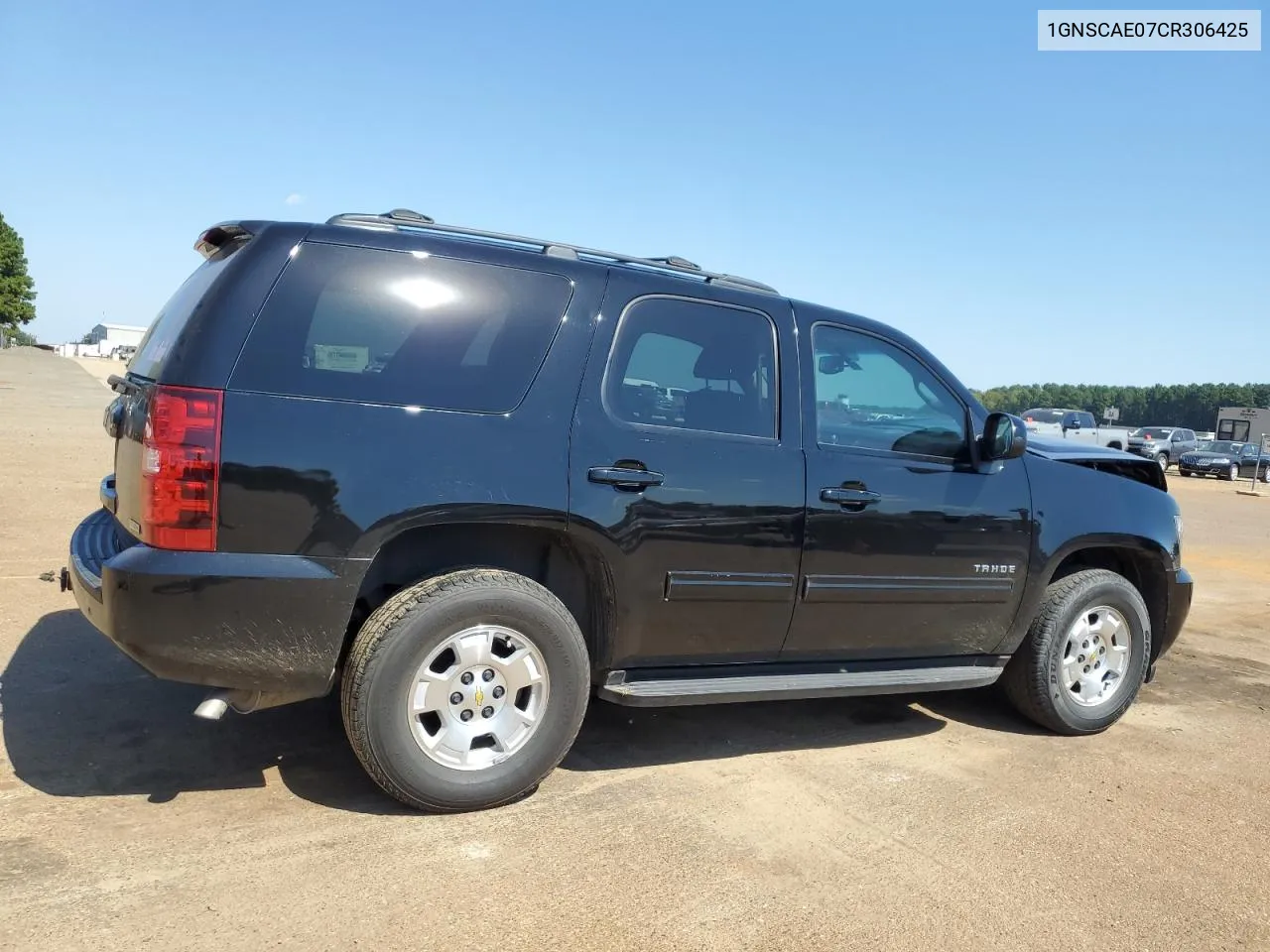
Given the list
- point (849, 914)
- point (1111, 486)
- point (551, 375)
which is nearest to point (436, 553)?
point (551, 375)

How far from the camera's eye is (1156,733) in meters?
4.63

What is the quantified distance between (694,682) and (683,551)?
0.53 m

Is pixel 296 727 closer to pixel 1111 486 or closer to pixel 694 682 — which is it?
pixel 694 682

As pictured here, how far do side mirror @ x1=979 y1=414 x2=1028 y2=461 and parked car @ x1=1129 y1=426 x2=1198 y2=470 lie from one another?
33547 millimetres

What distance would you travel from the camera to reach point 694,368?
371 centimetres

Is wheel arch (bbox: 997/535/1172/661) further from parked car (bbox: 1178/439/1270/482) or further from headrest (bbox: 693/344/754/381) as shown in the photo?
parked car (bbox: 1178/439/1270/482)

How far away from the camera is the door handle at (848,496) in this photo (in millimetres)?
3783

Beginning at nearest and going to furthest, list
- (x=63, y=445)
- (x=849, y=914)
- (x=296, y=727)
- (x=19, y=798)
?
(x=849, y=914) → (x=19, y=798) → (x=296, y=727) → (x=63, y=445)

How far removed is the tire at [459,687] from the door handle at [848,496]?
1167 mm

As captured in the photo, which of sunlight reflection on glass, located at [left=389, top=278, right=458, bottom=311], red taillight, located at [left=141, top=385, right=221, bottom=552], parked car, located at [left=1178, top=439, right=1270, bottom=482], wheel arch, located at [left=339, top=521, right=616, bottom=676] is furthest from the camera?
parked car, located at [left=1178, top=439, right=1270, bottom=482]

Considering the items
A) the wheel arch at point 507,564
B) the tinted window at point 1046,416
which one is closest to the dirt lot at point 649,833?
the wheel arch at point 507,564

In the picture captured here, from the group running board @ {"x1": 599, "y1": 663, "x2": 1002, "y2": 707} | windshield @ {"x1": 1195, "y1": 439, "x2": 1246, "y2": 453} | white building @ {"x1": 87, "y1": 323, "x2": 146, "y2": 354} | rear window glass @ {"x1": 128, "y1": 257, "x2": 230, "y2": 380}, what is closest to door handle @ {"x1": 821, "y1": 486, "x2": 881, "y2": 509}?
running board @ {"x1": 599, "y1": 663, "x2": 1002, "y2": 707}

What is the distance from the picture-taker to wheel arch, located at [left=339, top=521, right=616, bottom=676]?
3299 millimetres

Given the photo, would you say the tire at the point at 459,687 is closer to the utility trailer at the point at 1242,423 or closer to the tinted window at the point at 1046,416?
the tinted window at the point at 1046,416
